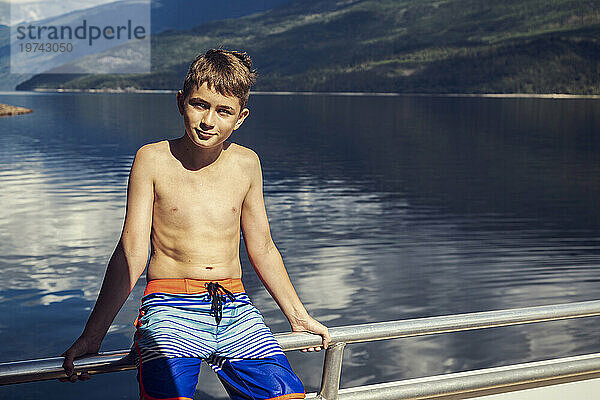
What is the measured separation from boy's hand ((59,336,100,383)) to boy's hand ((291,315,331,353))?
0.80m

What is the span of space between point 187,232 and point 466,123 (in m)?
87.0

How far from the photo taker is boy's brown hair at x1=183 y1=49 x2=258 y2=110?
2.87 metres

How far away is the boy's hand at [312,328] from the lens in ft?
10.0

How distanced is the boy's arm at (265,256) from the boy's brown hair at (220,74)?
0.37 metres

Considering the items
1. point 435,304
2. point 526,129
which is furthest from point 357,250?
point 526,129

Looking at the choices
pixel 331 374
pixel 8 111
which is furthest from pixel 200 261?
pixel 8 111

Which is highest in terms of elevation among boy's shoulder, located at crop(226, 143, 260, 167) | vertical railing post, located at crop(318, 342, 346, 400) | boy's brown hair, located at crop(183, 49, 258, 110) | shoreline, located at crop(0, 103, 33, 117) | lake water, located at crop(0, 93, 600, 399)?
boy's brown hair, located at crop(183, 49, 258, 110)

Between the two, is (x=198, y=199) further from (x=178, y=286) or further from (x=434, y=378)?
(x=434, y=378)

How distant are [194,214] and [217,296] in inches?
12.8

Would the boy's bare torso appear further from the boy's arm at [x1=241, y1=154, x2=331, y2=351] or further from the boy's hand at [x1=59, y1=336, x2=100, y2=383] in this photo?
the boy's hand at [x1=59, y1=336, x2=100, y2=383]

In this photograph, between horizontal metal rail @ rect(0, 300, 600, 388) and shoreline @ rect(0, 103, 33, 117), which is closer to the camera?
horizontal metal rail @ rect(0, 300, 600, 388)

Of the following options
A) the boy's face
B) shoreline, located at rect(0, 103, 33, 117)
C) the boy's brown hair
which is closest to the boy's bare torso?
the boy's face

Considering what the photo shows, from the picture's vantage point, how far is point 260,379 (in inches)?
109

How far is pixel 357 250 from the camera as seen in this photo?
1972 cm
